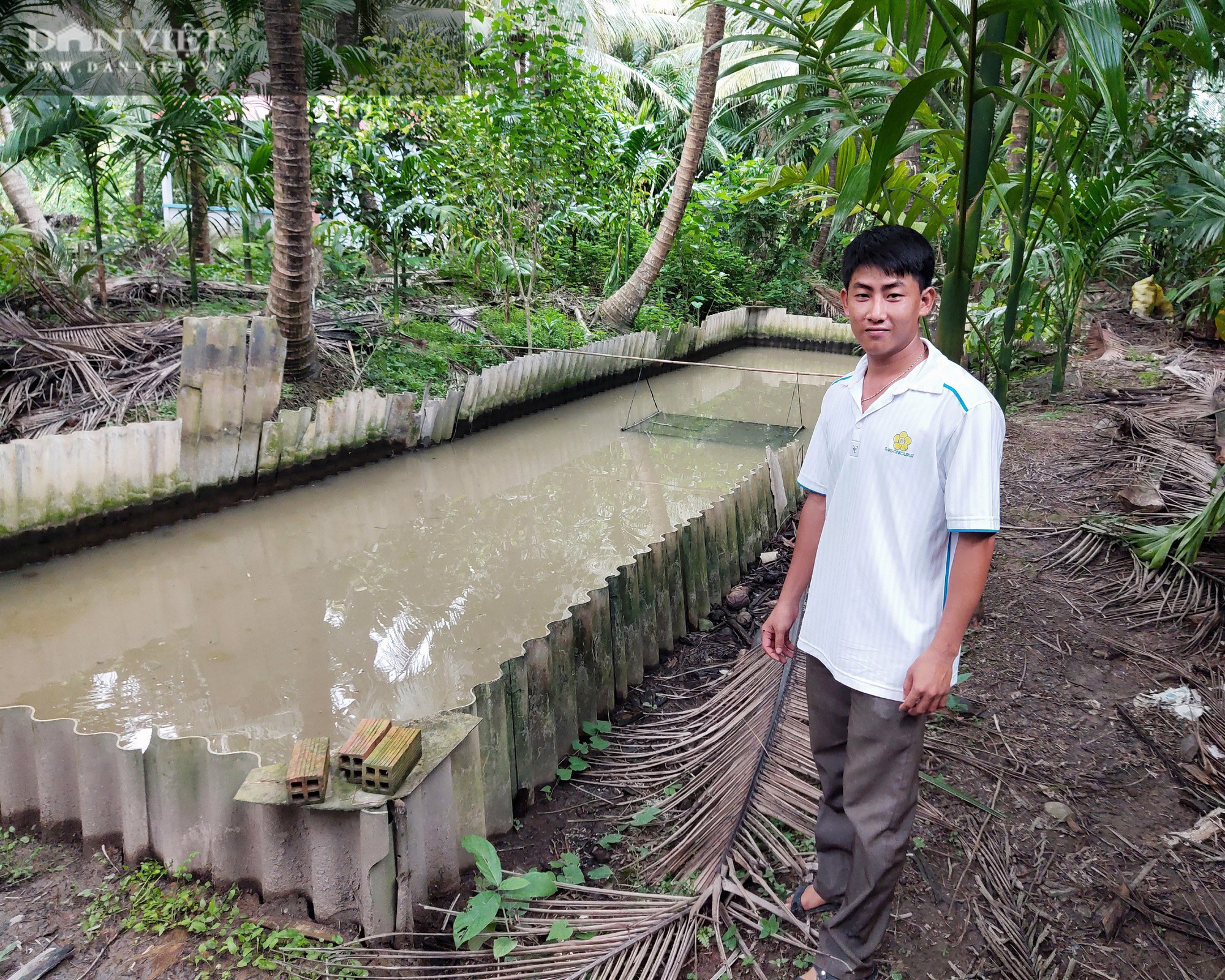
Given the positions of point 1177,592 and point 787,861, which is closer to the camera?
point 787,861

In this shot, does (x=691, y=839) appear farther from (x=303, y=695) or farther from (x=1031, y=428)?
(x=1031, y=428)

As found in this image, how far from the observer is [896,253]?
1.61 metres

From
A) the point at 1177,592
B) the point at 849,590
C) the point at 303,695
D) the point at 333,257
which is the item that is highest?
the point at 333,257

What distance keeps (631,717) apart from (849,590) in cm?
163

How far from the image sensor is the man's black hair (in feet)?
5.28

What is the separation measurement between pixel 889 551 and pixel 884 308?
1.51ft

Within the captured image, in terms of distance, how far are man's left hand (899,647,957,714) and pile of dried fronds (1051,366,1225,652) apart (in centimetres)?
204

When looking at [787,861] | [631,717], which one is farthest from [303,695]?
[787,861]

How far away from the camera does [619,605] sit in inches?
124

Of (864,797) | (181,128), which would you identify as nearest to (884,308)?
(864,797)

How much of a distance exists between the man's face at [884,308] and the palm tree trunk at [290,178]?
5130mm

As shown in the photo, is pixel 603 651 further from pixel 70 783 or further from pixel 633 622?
pixel 70 783

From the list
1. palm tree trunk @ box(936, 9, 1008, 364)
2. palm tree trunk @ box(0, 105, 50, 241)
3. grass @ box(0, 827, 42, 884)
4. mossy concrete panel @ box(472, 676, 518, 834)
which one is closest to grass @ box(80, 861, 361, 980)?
grass @ box(0, 827, 42, 884)

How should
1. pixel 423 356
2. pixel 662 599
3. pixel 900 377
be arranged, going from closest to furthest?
pixel 900 377, pixel 662 599, pixel 423 356
